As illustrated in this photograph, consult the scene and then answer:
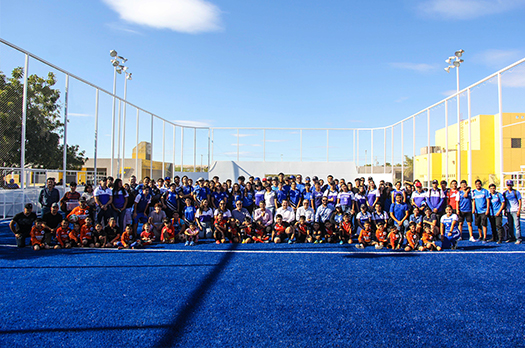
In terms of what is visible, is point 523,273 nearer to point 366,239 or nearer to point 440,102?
point 366,239

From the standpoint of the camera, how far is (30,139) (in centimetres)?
1502

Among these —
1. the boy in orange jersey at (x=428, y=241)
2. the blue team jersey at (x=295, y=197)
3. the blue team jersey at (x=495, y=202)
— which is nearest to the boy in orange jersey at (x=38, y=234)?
the blue team jersey at (x=295, y=197)

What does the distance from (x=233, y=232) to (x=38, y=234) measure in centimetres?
424

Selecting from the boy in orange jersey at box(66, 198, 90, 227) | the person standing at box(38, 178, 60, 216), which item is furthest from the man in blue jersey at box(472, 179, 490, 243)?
the person standing at box(38, 178, 60, 216)

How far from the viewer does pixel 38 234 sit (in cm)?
741

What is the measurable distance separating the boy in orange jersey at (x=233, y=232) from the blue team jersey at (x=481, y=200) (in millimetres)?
5981

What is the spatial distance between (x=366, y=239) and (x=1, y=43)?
11.2 m

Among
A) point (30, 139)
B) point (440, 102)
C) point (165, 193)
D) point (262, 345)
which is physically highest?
point (440, 102)

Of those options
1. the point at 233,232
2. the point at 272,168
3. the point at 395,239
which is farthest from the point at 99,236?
the point at 272,168

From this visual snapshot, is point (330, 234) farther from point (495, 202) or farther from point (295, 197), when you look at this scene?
point (495, 202)

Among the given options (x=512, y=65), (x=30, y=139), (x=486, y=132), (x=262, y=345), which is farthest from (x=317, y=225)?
(x=486, y=132)

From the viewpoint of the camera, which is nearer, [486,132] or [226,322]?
[226,322]

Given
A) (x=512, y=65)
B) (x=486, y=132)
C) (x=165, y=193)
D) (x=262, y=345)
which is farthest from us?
(x=486, y=132)

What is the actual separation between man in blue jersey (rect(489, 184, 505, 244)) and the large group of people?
0.07 ft
